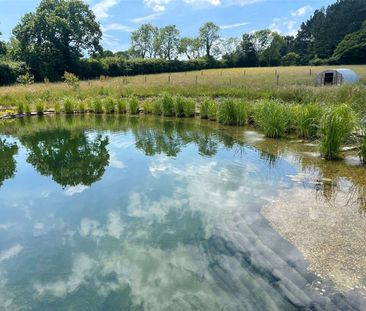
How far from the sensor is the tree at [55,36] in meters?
32.5

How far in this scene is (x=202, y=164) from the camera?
729cm

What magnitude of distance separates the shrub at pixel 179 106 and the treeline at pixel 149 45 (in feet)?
68.3

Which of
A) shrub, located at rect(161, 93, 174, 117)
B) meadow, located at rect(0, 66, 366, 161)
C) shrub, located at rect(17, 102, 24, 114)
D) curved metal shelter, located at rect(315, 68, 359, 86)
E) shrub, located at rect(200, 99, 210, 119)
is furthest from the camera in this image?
curved metal shelter, located at rect(315, 68, 359, 86)

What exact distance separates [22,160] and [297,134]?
282 inches

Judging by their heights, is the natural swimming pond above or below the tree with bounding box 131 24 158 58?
below

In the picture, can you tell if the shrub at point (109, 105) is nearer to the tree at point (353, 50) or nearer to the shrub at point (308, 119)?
the shrub at point (308, 119)

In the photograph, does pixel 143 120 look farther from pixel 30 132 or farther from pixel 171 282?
pixel 171 282

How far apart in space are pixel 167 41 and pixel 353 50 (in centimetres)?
3546

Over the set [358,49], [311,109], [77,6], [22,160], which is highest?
[77,6]

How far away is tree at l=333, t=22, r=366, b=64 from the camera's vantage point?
41.9 m

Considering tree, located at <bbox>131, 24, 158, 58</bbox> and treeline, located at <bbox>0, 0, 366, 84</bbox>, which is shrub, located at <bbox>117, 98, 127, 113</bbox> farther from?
tree, located at <bbox>131, 24, 158, 58</bbox>

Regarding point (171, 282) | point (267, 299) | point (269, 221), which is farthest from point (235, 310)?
point (269, 221)

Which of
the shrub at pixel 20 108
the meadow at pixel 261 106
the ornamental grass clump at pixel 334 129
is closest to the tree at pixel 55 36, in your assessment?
the meadow at pixel 261 106

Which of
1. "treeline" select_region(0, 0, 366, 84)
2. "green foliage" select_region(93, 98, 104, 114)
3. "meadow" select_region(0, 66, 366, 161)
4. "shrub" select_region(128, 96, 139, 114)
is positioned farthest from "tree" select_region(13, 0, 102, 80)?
"shrub" select_region(128, 96, 139, 114)
